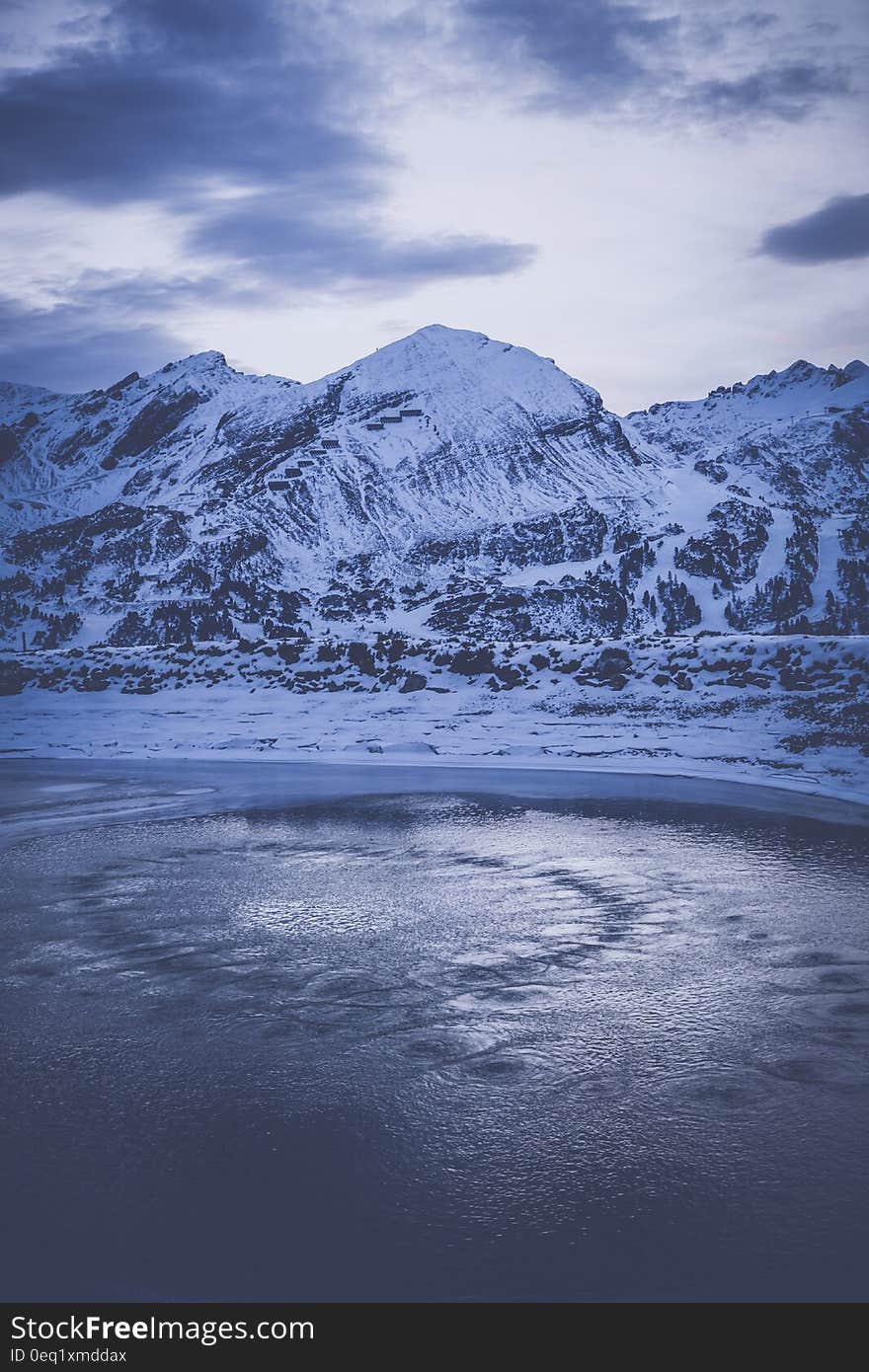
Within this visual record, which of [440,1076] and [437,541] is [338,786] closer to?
[440,1076]

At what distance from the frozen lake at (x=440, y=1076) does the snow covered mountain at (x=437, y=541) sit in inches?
2389

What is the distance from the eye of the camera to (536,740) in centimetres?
3128

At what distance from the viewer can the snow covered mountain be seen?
374 feet

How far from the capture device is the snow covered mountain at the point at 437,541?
11406cm

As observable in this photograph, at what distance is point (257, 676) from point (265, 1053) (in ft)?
111

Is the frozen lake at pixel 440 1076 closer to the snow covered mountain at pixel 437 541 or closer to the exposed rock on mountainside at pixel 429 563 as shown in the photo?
the exposed rock on mountainside at pixel 429 563

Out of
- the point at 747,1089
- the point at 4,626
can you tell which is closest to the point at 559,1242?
the point at 747,1089

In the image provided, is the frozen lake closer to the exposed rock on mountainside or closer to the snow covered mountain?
the exposed rock on mountainside

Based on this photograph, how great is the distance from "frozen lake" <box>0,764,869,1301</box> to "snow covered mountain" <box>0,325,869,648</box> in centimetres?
6067

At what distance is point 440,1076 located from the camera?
866 cm

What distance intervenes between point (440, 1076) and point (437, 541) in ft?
464

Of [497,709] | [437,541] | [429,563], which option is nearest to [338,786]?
[497,709]

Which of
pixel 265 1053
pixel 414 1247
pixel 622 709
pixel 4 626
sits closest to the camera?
pixel 414 1247
